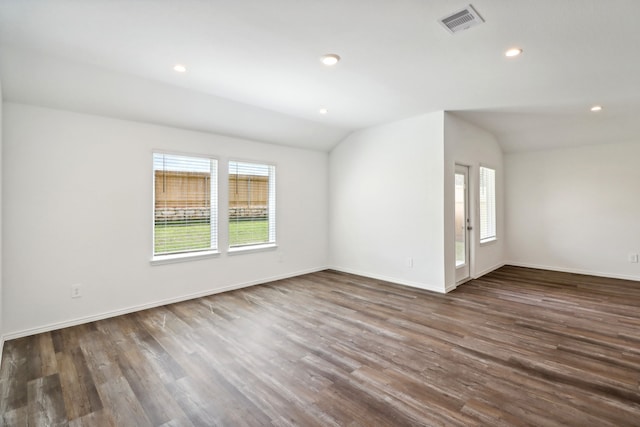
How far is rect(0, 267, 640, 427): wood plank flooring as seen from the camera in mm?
1972

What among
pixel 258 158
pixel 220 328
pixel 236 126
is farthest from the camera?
pixel 258 158

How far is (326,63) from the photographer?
2.93 metres

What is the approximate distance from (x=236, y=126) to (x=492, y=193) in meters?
5.08

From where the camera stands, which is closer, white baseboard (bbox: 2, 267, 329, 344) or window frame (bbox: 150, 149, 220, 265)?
white baseboard (bbox: 2, 267, 329, 344)

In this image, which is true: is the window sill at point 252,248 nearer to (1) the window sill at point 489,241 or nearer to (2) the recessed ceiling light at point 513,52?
(1) the window sill at point 489,241

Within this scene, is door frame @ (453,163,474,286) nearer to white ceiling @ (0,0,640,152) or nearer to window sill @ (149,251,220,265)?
white ceiling @ (0,0,640,152)

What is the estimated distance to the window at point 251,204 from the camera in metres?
4.98

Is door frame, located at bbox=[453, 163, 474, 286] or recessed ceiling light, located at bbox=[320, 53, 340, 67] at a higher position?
A: recessed ceiling light, located at bbox=[320, 53, 340, 67]

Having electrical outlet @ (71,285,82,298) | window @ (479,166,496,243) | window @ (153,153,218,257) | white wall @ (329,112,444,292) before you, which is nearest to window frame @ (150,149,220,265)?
window @ (153,153,218,257)

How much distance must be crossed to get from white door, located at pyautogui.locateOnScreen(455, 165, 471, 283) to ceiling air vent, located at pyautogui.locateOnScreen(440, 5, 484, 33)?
2.96 m

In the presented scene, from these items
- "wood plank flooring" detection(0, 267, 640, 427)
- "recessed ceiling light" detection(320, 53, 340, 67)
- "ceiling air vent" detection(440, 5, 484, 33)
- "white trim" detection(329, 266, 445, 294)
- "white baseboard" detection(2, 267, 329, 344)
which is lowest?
"wood plank flooring" detection(0, 267, 640, 427)

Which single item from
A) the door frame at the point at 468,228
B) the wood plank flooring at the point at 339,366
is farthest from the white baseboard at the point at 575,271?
the door frame at the point at 468,228

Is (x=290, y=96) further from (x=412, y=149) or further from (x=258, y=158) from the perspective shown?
(x=412, y=149)

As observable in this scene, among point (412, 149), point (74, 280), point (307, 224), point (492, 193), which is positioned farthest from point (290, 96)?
point (492, 193)
